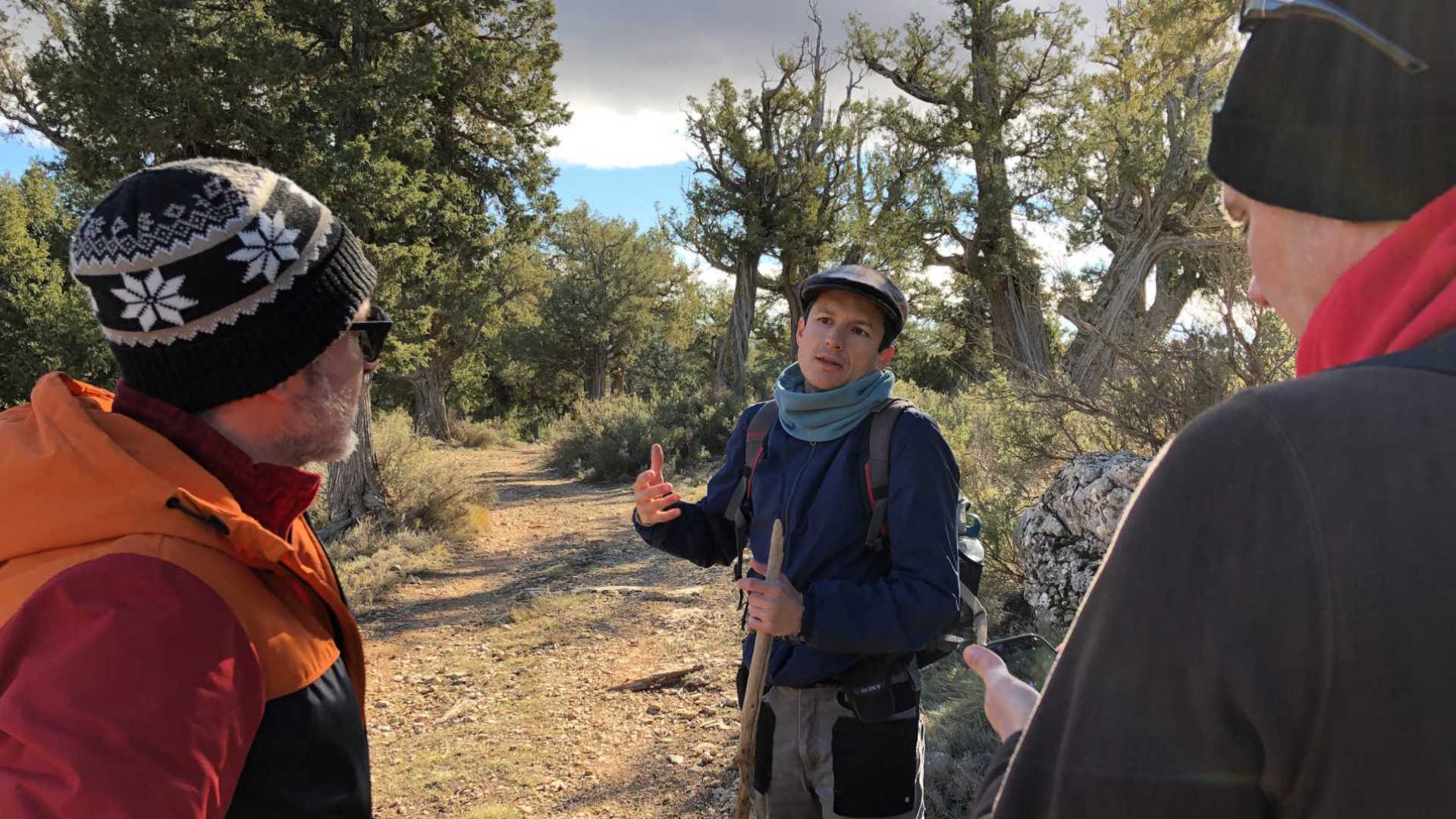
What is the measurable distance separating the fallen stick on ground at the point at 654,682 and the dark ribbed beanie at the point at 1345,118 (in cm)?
492

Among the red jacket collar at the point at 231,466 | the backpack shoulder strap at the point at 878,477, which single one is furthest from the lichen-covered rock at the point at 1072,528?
the red jacket collar at the point at 231,466

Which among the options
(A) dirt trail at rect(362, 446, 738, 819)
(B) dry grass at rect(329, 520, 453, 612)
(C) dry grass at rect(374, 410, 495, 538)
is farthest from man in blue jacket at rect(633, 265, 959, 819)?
(C) dry grass at rect(374, 410, 495, 538)

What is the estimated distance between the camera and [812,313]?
241 centimetres

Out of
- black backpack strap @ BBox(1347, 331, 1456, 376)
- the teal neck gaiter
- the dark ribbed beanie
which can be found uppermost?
the dark ribbed beanie

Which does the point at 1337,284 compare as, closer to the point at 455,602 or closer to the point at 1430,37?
the point at 1430,37

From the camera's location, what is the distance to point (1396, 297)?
65cm

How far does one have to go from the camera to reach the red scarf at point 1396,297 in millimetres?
617

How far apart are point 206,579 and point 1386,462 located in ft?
4.42

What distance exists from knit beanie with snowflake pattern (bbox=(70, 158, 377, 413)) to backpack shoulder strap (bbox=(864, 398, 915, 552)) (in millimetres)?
1359

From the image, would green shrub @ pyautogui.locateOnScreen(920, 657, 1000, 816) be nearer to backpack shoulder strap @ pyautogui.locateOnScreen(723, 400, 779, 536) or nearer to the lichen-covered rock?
the lichen-covered rock

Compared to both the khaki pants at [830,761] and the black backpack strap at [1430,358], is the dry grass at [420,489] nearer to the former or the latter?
the khaki pants at [830,761]

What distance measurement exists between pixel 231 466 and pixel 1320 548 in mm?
1499

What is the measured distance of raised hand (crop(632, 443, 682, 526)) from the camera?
238 cm

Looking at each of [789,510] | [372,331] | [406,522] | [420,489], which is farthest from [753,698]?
[420,489]
